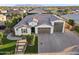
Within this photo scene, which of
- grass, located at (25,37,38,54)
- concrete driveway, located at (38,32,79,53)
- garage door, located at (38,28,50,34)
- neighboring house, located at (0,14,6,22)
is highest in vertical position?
neighboring house, located at (0,14,6,22)

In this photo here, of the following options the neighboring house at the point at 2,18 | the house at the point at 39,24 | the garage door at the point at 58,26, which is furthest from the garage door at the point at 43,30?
the neighboring house at the point at 2,18

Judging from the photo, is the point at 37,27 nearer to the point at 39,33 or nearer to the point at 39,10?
the point at 39,33

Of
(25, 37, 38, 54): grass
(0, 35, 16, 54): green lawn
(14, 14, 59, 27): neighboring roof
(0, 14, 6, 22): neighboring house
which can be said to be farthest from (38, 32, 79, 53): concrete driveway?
(0, 14, 6, 22): neighboring house

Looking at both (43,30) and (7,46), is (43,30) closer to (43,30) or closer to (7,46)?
(43,30)

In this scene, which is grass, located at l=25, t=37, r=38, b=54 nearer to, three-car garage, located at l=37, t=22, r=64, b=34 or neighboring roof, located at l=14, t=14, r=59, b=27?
three-car garage, located at l=37, t=22, r=64, b=34

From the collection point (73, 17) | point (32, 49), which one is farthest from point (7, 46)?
point (73, 17)

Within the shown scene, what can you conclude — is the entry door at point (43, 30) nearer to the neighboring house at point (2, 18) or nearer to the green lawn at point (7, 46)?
the green lawn at point (7, 46)
